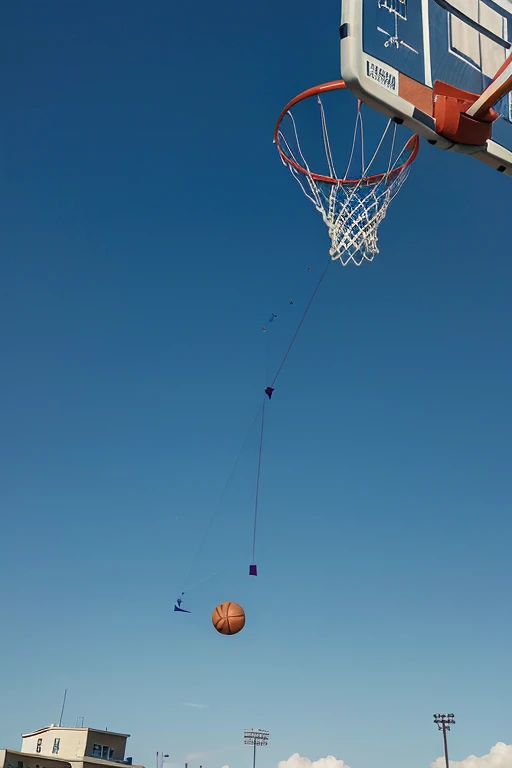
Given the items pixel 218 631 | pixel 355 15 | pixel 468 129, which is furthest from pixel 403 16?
pixel 218 631

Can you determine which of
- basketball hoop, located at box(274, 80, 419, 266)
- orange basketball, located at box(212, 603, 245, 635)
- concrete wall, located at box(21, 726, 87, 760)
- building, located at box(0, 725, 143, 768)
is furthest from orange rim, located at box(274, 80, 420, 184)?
concrete wall, located at box(21, 726, 87, 760)

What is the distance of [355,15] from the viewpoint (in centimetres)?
739

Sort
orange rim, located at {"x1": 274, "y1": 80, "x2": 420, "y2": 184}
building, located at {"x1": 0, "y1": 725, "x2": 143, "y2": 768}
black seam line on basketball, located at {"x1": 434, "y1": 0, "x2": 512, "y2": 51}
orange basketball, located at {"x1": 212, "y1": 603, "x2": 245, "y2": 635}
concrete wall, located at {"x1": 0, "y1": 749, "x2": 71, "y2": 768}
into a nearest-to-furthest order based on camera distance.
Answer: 1. black seam line on basketball, located at {"x1": 434, "y1": 0, "x2": 512, "y2": 51}
2. orange rim, located at {"x1": 274, "y1": 80, "x2": 420, "y2": 184}
3. orange basketball, located at {"x1": 212, "y1": 603, "x2": 245, "y2": 635}
4. concrete wall, located at {"x1": 0, "y1": 749, "x2": 71, "y2": 768}
5. building, located at {"x1": 0, "y1": 725, "x2": 143, "y2": 768}

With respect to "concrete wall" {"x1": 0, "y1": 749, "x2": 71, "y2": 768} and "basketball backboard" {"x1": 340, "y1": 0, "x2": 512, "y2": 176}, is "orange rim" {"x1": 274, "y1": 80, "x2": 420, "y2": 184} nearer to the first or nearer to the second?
"basketball backboard" {"x1": 340, "y1": 0, "x2": 512, "y2": 176}

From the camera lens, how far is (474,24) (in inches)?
338

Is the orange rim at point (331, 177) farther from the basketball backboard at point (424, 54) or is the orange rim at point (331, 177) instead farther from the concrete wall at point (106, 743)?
the concrete wall at point (106, 743)

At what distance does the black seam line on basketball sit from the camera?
845cm

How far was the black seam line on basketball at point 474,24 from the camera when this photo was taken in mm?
8445

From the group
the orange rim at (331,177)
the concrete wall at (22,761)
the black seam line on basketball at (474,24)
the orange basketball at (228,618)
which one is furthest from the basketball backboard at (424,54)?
the concrete wall at (22,761)

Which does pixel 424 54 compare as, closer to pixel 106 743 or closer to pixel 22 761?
pixel 22 761

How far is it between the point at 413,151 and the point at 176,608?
42.7 ft

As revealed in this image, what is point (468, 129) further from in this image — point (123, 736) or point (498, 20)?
point (123, 736)

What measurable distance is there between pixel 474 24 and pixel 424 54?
923 mm

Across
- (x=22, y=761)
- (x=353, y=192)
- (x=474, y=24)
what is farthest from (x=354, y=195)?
(x=22, y=761)
